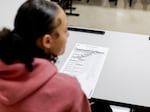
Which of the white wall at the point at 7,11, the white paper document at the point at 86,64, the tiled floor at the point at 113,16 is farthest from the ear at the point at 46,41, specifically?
the tiled floor at the point at 113,16

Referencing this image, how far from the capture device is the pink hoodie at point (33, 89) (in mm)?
1004

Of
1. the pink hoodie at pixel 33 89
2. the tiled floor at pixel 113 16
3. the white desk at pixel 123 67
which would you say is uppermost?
the pink hoodie at pixel 33 89

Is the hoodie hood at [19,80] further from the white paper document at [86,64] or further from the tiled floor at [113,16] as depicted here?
the tiled floor at [113,16]

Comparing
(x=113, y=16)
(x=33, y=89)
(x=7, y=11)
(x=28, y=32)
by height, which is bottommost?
(x=113, y=16)

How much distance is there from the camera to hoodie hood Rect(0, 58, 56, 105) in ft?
3.28

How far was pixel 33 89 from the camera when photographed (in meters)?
1.01

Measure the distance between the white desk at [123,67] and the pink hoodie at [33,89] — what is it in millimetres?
447

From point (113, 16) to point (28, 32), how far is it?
12.0 feet

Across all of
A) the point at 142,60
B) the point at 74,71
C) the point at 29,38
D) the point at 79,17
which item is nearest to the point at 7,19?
the point at 74,71

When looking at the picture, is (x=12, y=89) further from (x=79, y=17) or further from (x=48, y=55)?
(x=79, y=17)

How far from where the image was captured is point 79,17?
4570 mm

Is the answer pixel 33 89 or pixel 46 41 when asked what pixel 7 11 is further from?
pixel 33 89

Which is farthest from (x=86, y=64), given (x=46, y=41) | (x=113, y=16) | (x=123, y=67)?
(x=113, y=16)

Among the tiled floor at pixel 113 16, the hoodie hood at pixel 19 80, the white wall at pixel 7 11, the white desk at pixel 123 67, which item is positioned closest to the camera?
the hoodie hood at pixel 19 80
